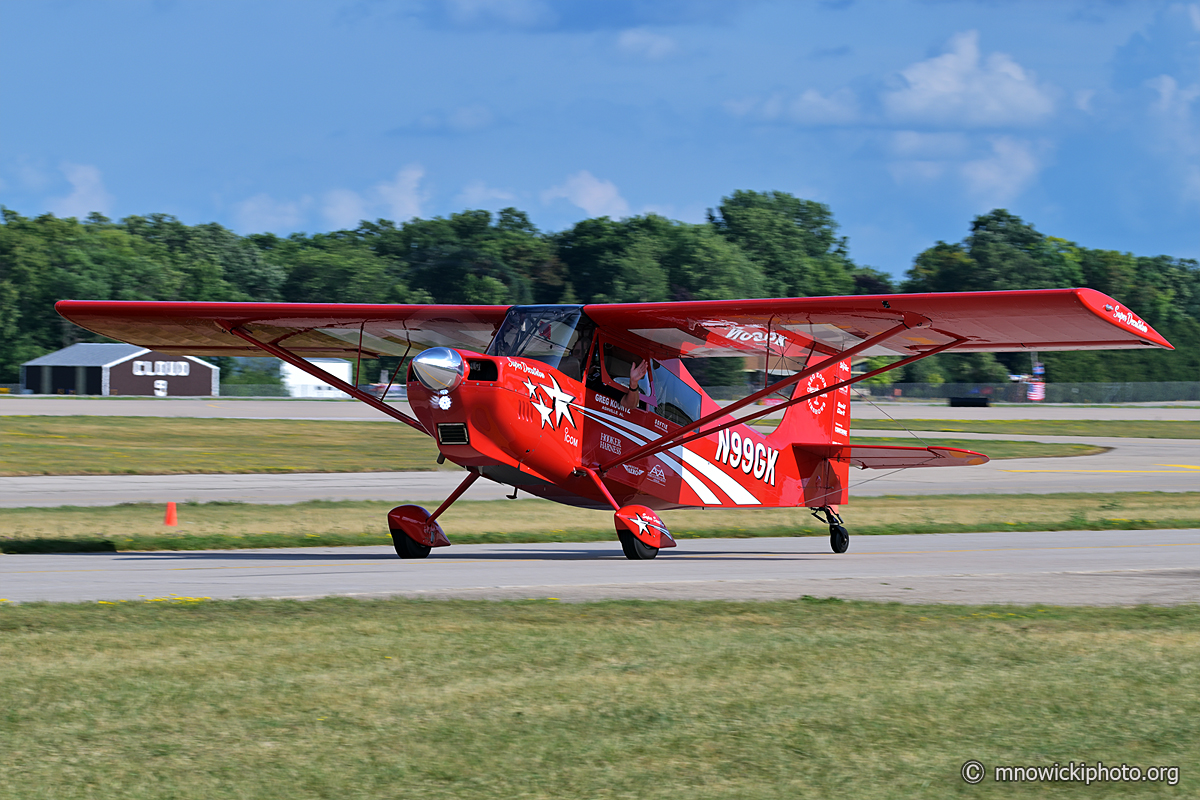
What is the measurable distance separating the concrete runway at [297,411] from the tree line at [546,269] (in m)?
27.4

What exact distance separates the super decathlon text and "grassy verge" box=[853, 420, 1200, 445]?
3989 centimetres

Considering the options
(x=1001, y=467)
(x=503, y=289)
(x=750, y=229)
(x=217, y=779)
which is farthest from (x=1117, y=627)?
(x=750, y=229)

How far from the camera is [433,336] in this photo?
18656mm

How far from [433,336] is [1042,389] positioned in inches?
3847

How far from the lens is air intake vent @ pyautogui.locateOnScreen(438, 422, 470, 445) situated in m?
14.2

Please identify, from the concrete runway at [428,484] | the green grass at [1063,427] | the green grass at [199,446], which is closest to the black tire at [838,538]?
the concrete runway at [428,484]

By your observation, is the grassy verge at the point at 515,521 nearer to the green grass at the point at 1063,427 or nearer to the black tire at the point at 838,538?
the black tire at the point at 838,538

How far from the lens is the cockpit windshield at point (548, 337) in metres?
15.6

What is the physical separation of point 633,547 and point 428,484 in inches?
582

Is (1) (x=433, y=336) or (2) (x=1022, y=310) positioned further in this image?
(1) (x=433, y=336)

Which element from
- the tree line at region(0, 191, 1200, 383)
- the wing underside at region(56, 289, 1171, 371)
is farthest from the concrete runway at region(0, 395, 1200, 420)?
the wing underside at region(56, 289, 1171, 371)

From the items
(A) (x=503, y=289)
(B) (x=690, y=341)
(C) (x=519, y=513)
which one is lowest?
(C) (x=519, y=513)

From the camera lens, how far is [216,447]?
1638 inches

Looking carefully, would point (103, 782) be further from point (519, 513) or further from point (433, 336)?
point (519, 513)
